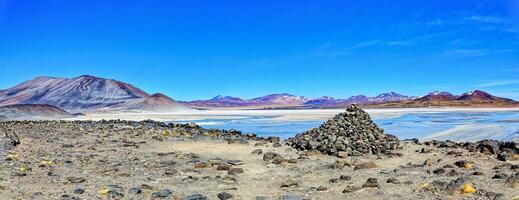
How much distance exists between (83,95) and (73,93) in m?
3.03

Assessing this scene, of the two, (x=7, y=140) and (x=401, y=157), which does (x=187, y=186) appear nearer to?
(x=401, y=157)

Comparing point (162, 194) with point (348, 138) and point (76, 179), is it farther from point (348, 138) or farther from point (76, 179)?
point (348, 138)

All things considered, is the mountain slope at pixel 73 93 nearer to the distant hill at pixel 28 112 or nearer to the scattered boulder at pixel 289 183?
the distant hill at pixel 28 112

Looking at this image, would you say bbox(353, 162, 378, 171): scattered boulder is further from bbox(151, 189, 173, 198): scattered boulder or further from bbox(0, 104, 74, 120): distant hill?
bbox(0, 104, 74, 120): distant hill

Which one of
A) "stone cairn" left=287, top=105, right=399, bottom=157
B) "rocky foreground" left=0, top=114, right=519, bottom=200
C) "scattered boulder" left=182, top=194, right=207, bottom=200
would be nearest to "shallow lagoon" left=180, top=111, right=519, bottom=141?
"stone cairn" left=287, top=105, right=399, bottom=157

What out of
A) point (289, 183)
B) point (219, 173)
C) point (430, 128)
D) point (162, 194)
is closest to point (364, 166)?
point (289, 183)

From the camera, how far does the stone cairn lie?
16000 millimetres

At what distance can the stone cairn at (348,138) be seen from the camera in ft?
52.5

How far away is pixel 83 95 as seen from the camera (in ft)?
434

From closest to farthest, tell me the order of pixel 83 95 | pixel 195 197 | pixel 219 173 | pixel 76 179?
pixel 195 197 < pixel 76 179 < pixel 219 173 < pixel 83 95

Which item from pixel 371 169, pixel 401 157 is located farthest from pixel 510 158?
pixel 371 169

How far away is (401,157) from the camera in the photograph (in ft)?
50.4

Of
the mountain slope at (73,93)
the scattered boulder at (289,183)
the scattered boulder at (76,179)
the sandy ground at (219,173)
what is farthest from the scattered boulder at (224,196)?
the mountain slope at (73,93)

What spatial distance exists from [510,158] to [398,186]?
5.81 metres
